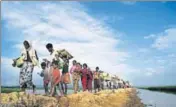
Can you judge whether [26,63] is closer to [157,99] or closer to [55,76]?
[55,76]

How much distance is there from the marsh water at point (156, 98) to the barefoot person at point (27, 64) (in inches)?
4.5

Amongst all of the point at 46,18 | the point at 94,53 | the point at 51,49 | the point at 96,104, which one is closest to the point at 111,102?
the point at 96,104

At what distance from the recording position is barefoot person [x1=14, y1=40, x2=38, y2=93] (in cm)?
471

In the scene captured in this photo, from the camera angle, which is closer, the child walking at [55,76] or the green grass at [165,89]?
the green grass at [165,89]

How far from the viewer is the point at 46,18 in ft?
15.5

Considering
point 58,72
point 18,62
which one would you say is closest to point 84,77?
point 58,72

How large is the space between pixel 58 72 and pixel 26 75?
0.40 m

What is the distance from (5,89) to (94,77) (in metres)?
1.12

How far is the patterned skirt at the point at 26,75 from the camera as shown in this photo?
472 centimetres

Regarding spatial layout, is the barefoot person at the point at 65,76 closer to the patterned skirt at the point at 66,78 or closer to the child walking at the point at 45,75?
the patterned skirt at the point at 66,78

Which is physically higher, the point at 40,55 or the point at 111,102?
the point at 40,55

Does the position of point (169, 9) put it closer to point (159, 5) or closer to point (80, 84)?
point (159, 5)

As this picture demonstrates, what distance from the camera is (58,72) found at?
4.78m

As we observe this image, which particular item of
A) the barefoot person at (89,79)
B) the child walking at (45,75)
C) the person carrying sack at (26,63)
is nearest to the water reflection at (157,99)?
the barefoot person at (89,79)
